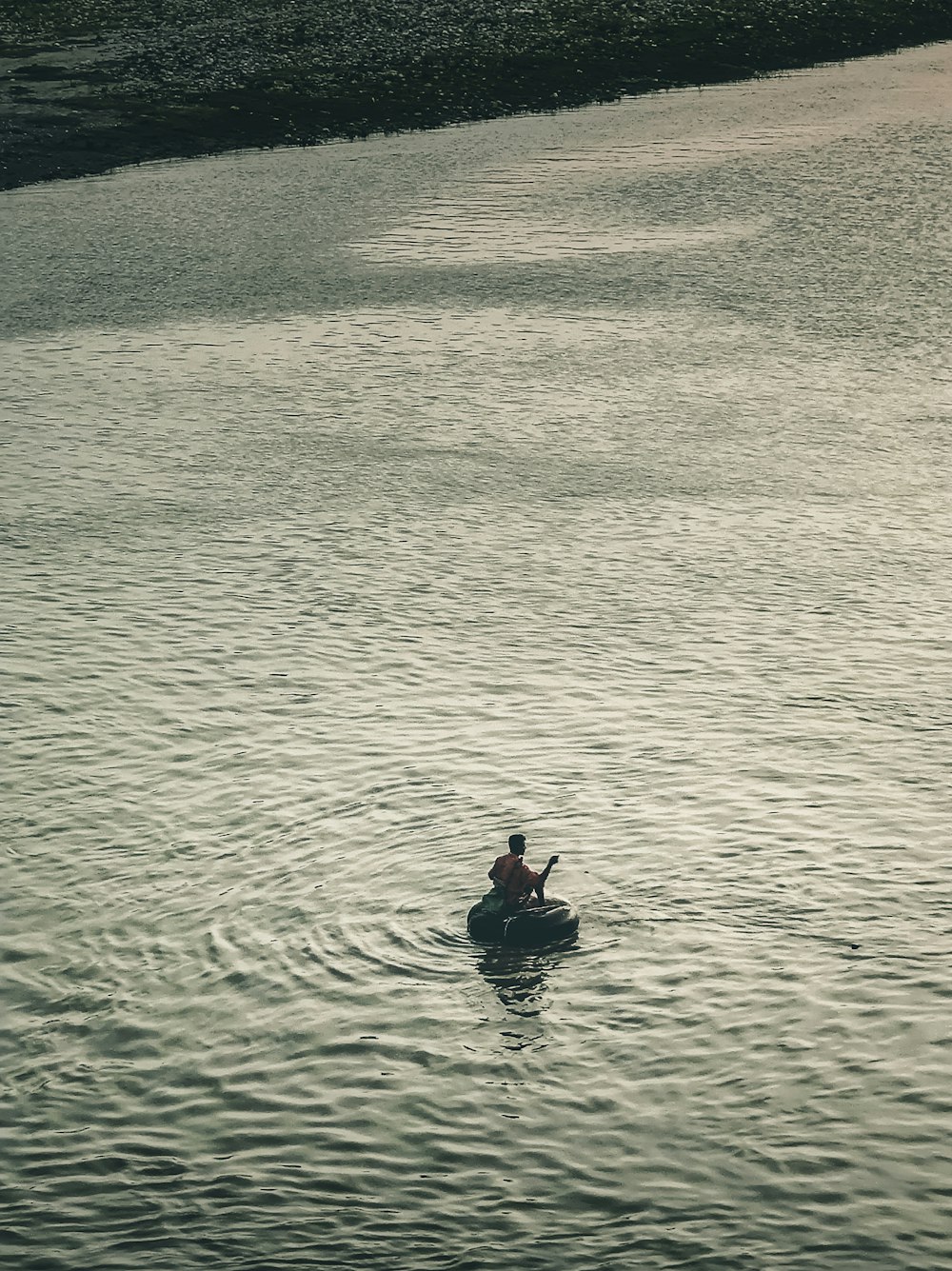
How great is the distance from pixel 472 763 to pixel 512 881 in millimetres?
6174

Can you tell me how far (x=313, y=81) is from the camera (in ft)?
297

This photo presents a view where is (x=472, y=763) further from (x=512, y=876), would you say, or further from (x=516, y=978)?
(x=516, y=978)

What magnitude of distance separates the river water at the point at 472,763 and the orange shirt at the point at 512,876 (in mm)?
997

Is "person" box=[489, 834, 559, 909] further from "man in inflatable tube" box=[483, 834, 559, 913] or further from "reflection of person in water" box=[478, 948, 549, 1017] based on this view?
"reflection of person in water" box=[478, 948, 549, 1017]

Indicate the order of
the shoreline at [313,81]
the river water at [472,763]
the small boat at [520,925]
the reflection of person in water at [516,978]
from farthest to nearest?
the shoreline at [313,81] → the small boat at [520,925] → the reflection of person in water at [516,978] → the river water at [472,763]

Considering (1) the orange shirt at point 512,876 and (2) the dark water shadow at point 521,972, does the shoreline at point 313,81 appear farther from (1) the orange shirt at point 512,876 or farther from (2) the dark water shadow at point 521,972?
(2) the dark water shadow at point 521,972

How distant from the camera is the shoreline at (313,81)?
8350 cm

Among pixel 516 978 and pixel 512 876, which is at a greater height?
pixel 512 876

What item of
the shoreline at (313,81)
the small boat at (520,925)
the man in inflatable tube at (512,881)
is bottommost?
the small boat at (520,925)

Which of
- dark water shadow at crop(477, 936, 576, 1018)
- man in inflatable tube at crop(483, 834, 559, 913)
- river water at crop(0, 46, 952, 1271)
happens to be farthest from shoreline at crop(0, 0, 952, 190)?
dark water shadow at crop(477, 936, 576, 1018)

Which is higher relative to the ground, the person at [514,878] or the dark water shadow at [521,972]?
the person at [514,878]

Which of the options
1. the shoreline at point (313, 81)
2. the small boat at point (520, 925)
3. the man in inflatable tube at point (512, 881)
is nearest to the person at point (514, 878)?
the man in inflatable tube at point (512, 881)

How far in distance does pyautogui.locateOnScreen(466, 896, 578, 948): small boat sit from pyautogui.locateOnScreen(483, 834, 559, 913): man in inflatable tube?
0.10 m

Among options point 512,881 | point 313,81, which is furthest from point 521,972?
point 313,81
